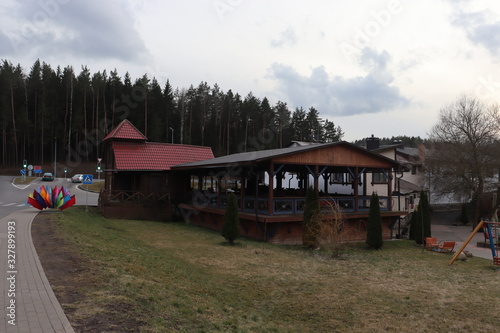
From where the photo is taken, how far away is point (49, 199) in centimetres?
1795

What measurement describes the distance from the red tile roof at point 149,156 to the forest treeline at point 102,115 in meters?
30.4

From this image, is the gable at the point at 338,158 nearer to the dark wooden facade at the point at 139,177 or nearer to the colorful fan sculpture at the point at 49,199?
the colorful fan sculpture at the point at 49,199

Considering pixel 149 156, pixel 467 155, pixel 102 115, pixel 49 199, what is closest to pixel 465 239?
pixel 467 155

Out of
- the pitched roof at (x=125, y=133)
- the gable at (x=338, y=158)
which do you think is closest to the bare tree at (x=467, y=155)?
the gable at (x=338, y=158)

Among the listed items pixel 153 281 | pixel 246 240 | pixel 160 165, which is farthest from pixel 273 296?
pixel 160 165

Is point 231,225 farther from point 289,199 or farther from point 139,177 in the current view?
point 139,177

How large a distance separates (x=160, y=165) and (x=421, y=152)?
27021mm

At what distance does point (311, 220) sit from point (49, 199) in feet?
42.9

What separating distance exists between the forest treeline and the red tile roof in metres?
30.4

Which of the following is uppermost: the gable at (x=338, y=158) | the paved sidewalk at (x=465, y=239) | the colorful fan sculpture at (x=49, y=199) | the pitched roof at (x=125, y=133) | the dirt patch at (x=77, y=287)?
the pitched roof at (x=125, y=133)

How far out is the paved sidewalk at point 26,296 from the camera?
4.69 meters

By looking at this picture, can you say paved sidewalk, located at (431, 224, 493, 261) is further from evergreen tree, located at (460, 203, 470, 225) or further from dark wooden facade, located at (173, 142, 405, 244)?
dark wooden facade, located at (173, 142, 405, 244)

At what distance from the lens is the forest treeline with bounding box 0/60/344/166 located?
190ft

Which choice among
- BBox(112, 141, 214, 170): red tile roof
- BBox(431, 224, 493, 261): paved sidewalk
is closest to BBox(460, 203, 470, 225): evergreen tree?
BBox(431, 224, 493, 261): paved sidewalk
